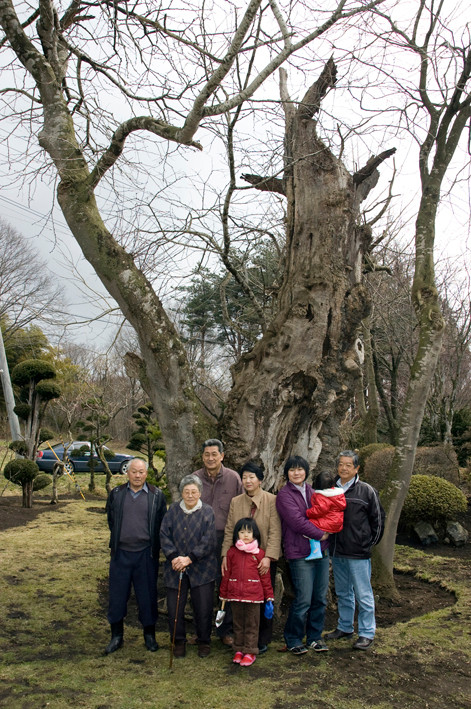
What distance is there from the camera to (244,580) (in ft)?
12.2

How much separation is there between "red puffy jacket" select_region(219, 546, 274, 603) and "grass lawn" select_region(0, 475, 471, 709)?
1.45 ft

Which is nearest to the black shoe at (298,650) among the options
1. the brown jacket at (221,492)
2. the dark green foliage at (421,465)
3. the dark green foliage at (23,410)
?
the brown jacket at (221,492)

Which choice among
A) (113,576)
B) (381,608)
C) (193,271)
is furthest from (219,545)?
(193,271)

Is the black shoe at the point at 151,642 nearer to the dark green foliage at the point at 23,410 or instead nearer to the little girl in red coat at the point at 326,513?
the little girl in red coat at the point at 326,513

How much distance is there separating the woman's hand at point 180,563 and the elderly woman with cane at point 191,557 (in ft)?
0.07

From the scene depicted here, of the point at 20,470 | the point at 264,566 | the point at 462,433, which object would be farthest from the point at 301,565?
the point at 462,433

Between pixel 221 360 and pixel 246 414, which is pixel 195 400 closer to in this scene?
pixel 246 414

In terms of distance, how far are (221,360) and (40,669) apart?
1039 centimetres

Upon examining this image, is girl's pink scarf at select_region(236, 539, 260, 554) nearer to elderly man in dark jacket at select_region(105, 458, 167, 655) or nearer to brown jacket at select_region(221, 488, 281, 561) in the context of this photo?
brown jacket at select_region(221, 488, 281, 561)

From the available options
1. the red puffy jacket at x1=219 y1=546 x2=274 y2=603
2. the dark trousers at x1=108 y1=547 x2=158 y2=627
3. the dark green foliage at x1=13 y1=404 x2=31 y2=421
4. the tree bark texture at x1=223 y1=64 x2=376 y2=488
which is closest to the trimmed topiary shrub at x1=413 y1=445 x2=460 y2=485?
the tree bark texture at x1=223 y1=64 x2=376 y2=488

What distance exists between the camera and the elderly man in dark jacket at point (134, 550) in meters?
3.98

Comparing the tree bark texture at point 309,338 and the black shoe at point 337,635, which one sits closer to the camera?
the black shoe at point 337,635

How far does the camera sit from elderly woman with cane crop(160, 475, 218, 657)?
3795mm

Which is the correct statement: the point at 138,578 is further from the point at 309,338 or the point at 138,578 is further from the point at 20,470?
the point at 20,470
